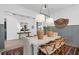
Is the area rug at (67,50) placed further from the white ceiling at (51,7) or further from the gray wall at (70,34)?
the white ceiling at (51,7)

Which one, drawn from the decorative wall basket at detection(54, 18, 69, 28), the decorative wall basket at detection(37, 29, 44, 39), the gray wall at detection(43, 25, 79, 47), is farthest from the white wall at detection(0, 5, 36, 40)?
the gray wall at detection(43, 25, 79, 47)

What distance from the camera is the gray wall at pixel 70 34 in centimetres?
148

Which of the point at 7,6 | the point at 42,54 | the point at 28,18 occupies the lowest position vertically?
the point at 42,54

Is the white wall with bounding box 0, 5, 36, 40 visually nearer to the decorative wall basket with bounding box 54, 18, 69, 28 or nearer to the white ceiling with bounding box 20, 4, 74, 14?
the white ceiling with bounding box 20, 4, 74, 14

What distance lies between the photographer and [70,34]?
4.90 ft

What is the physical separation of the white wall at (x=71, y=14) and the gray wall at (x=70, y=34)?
7 cm

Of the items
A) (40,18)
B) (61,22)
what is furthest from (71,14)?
(40,18)

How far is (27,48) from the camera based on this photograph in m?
1.50

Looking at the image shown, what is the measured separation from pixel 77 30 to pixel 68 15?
22 cm

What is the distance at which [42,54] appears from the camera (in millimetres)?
1524

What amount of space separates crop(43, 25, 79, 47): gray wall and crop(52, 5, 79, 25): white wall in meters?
0.07
